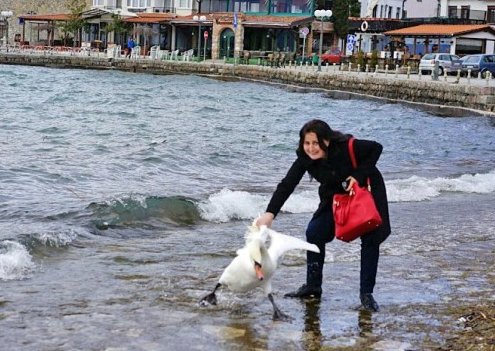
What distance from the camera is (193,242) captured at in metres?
9.95

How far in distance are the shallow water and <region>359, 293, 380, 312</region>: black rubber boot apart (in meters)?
0.13

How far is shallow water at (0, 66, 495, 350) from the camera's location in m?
6.20

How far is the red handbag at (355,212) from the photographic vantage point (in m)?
6.35

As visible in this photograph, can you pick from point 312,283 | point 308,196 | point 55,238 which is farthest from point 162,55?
point 312,283

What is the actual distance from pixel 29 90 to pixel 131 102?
24.8 ft

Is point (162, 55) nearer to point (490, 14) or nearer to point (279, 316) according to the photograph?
point (490, 14)

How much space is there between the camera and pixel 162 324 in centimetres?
628

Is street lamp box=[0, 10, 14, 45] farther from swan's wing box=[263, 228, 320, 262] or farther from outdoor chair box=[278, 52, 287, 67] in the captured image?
swan's wing box=[263, 228, 320, 262]

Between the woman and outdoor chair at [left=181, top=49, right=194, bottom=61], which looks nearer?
the woman

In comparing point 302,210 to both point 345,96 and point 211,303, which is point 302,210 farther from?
point 345,96

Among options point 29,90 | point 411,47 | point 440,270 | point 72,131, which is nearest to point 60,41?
point 411,47

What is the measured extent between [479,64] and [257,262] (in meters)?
44.3

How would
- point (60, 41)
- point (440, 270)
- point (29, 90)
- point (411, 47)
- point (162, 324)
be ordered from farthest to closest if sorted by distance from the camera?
1. point (60, 41)
2. point (411, 47)
3. point (29, 90)
4. point (440, 270)
5. point (162, 324)

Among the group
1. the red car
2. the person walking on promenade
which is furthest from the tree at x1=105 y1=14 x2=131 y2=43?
the red car
